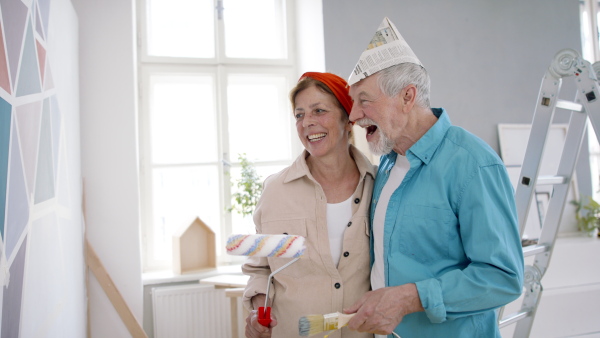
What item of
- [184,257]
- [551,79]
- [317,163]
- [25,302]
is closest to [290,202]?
[317,163]

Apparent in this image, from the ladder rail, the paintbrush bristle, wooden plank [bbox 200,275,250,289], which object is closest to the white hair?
the paintbrush bristle

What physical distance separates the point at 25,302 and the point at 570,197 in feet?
13.3

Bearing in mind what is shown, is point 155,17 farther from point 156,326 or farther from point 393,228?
→ point 393,228

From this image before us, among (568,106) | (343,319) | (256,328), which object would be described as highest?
(568,106)

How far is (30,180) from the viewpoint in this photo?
1.40m

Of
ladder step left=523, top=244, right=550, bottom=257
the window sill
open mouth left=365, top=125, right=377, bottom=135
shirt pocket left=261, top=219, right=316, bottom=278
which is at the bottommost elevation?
the window sill

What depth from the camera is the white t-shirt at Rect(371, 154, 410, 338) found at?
138 centimetres

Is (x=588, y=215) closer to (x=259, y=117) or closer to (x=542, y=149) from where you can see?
(x=542, y=149)

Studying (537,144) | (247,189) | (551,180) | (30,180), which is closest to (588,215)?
(551,180)

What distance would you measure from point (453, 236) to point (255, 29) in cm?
311

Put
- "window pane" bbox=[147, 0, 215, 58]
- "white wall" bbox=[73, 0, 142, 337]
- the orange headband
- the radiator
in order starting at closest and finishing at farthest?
the orange headband
"white wall" bbox=[73, 0, 142, 337]
the radiator
"window pane" bbox=[147, 0, 215, 58]

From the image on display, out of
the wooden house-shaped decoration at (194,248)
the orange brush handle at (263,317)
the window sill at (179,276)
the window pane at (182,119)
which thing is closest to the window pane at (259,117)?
the window pane at (182,119)

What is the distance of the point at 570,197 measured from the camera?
3869 mm

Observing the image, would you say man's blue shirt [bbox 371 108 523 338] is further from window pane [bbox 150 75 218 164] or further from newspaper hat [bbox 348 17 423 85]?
window pane [bbox 150 75 218 164]
